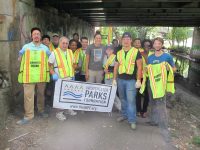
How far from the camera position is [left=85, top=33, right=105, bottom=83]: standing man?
6449mm

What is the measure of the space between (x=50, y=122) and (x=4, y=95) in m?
1.19

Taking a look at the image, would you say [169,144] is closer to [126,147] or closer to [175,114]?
[126,147]

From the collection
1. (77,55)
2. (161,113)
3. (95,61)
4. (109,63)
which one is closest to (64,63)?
(95,61)

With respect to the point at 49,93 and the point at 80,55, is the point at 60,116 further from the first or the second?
the point at 80,55

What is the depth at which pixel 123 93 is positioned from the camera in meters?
6.11

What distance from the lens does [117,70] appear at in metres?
6.13

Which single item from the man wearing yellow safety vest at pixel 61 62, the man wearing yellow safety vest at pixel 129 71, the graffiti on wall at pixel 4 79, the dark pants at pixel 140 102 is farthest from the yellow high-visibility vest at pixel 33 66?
the dark pants at pixel 140 102

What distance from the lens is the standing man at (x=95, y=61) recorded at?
6449 mm

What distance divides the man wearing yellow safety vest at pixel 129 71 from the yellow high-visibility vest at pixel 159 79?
9.7 inches

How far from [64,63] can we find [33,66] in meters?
0.65

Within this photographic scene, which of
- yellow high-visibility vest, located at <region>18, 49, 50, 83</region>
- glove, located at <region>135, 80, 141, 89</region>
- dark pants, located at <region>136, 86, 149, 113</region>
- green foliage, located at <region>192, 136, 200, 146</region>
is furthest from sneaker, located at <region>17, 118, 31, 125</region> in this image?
green foliage, located at <region>192, 136, 200, 146</region>

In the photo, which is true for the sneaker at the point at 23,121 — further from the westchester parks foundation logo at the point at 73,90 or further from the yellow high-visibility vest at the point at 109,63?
the yellow high-visibility vest at the point at 109,63

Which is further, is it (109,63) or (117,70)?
(109,63)

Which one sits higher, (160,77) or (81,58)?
(81,58)
